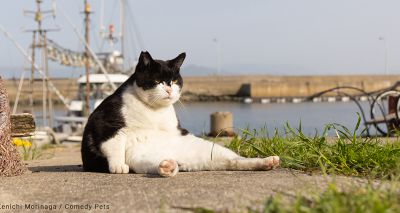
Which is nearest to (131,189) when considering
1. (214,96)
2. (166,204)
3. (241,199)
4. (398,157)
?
(166,204)

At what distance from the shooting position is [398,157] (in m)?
4.29

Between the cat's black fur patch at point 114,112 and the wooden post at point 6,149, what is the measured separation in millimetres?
622

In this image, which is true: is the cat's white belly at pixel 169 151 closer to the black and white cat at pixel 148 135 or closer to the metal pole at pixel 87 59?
the black and white cat at pixel 148 135

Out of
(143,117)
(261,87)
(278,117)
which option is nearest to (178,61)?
(143,117)

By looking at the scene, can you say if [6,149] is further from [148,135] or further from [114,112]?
[148,135]

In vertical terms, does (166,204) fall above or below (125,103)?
below

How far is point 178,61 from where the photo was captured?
4.91 meters

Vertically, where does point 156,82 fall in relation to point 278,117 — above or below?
above

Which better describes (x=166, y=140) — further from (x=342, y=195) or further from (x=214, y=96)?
(x=214, y=96)

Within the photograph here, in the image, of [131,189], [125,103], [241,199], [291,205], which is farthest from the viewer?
[125,103]

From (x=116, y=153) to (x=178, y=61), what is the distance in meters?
1.03

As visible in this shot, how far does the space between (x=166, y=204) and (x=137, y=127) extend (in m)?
1.57

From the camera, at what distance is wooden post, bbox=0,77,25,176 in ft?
15.5

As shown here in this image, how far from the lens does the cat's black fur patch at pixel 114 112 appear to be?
15.4 ft
